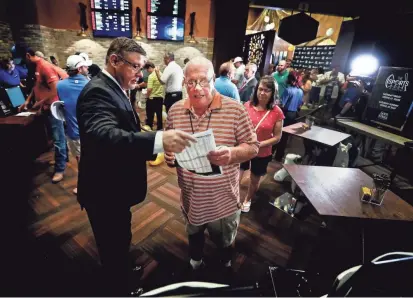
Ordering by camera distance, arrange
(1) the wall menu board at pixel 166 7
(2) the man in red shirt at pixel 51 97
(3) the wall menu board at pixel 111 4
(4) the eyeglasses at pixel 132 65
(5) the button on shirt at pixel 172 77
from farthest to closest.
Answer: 1. (1) the wall menu board at pixel 166 7
2. (3) the wall menu board at pixel 111 4
3. (5) the button on shirt at pixel 172 77
4. (2) the man in red shirt at pixel 51 97
5. (4) the eyeglasses at pixel 132 65

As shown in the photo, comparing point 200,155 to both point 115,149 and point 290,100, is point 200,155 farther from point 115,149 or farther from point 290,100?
point 290,100

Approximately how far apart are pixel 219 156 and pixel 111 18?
717cm

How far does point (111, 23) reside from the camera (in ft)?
21.4

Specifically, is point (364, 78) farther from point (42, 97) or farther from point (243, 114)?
point (42, 97)

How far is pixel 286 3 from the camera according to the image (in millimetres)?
6273

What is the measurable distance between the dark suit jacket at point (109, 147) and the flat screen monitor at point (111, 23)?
253 inches

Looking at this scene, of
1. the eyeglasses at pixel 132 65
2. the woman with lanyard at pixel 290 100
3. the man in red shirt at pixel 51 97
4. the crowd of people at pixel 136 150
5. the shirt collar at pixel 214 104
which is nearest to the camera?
the crowd of people at pixel 136 150

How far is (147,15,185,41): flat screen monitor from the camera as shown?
6812 millimetres

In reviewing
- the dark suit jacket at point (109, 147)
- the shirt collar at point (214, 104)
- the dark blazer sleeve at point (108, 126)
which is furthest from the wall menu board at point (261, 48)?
the dark blazer sleeve at point (108, 126)

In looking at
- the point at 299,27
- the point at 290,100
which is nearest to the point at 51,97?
the point at 290,100

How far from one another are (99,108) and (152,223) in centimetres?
179

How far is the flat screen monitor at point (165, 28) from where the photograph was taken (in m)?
6.81

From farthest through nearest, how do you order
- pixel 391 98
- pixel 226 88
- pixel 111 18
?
pixel 111 18 < pixel 391 98 < pixel 226 88

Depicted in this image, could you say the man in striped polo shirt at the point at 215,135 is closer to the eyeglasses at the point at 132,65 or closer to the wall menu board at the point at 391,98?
the eyeglasses at the point at 132,65
